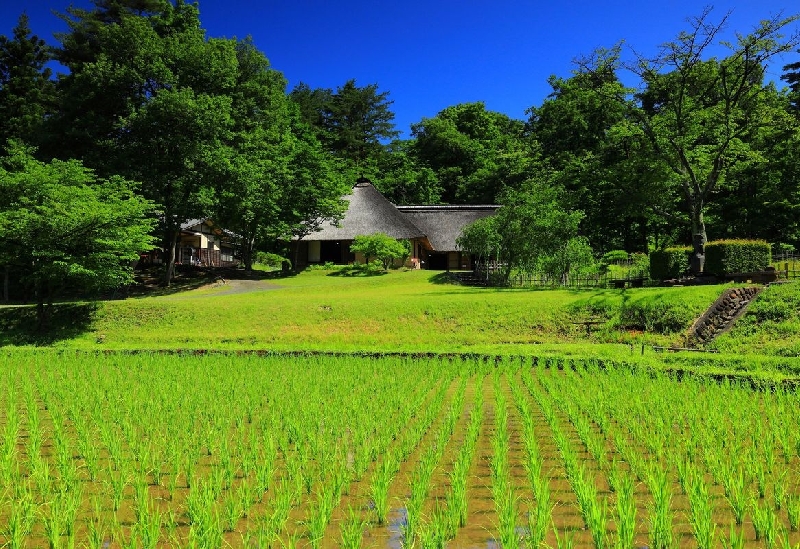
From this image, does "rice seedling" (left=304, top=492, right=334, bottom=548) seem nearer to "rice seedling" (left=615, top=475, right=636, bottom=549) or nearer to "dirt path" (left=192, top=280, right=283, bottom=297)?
"rice seedling" (left=615, top=475, right=636, bottom=549)

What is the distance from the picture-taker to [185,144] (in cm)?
2327

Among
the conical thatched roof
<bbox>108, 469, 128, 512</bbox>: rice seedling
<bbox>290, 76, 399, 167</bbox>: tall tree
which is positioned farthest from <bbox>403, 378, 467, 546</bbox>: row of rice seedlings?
<bbox>290, 76, 399, 167</bbox>: tall tree

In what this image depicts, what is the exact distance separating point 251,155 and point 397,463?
25737mm

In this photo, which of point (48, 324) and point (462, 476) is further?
point (48, 324)

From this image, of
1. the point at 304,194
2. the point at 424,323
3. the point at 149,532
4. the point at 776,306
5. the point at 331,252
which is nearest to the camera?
the point at 149,532

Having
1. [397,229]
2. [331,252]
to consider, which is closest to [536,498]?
[397,229]

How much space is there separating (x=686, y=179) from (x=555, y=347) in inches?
442

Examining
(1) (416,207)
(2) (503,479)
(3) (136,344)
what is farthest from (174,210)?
(2) (503,479)

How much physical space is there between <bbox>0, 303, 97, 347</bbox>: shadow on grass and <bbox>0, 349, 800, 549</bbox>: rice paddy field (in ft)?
27.9

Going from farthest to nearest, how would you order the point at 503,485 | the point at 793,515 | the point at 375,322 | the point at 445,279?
the point at 445,279, the point at 375,322, the point at 503,485, the point at 793,515

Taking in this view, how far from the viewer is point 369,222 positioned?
3538 centimetres

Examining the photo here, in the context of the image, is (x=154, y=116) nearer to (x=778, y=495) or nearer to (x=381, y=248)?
(x=381, y=248)

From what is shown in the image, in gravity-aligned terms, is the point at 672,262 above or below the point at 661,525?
above

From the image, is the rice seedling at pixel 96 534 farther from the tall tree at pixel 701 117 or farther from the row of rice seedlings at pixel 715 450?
the tall tree at pixel 701 117
